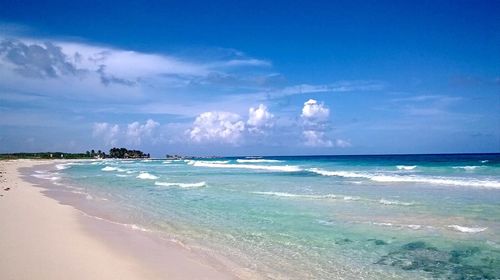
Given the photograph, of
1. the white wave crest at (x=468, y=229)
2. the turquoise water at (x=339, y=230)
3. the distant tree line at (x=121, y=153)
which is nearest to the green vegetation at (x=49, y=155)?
the distant tree line at (x=121, y=153)

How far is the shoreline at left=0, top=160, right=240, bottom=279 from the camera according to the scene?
7090 millimetres

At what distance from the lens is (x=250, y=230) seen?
11516mm

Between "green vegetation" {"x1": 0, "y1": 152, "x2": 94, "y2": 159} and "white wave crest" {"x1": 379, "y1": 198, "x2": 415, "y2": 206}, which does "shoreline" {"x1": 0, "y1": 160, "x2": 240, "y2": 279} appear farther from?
"green vegetation" {"x1": 0, "y1": 152, "x2": 94, "y2": 159}

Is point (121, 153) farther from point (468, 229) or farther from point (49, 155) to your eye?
point (468, 229)

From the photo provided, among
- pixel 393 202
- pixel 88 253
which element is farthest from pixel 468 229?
pixel 88 253

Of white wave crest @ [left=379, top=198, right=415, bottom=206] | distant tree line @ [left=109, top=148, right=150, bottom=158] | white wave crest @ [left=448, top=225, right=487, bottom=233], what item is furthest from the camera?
distant tree line @ [left=109, top=148, right=150, bottom=158]

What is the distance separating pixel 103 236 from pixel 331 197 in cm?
1114

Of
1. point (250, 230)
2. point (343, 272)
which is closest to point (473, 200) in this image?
point (250, 230)

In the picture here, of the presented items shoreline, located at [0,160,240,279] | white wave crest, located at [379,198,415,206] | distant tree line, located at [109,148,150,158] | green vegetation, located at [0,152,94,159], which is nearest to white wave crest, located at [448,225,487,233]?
white wave crest, located at [379,198,415,206]

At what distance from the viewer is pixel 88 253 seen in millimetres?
8484

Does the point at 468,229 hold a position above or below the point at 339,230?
above

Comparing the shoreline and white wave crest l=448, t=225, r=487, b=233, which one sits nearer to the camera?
the shoreline

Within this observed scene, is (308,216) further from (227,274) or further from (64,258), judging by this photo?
(64,258)

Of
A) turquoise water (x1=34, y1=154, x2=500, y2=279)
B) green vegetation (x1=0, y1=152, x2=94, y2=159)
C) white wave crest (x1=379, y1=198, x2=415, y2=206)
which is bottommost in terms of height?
turquoise water (x1=34, y1=154, x2=500, y2=279)
